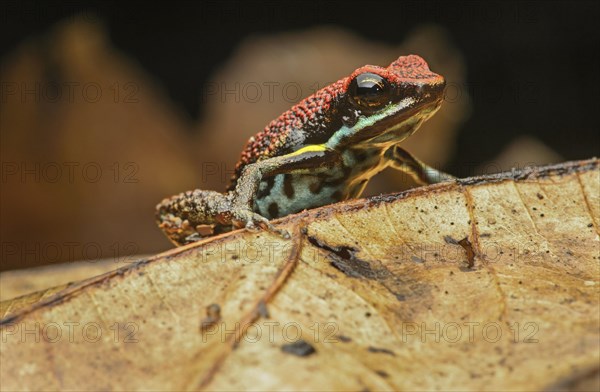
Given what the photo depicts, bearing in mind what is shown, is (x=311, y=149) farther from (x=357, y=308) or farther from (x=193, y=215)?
(x=357, y=308)

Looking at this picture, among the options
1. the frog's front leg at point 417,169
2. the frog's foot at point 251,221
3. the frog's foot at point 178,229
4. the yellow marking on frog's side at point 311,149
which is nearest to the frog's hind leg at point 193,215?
the frog's foot at point 178,229

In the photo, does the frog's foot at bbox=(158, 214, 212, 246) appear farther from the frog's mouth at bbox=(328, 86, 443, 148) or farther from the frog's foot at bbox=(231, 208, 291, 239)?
the frog's mouth at bbox=(328, 86, 443, 148)

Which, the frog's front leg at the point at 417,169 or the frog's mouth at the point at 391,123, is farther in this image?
the frog's front leg at the point at 417,169

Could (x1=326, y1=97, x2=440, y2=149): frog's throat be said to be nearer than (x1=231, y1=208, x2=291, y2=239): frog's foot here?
No

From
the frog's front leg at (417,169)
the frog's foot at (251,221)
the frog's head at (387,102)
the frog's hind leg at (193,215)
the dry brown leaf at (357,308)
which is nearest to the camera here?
the dry brown leaf at (357,308)

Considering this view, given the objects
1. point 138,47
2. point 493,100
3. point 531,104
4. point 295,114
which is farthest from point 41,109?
point 531,104

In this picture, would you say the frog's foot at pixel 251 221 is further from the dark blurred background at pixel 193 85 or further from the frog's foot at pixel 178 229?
the dark blurred background at pixel 193 85

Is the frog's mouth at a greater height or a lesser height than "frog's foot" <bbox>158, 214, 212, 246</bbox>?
greater

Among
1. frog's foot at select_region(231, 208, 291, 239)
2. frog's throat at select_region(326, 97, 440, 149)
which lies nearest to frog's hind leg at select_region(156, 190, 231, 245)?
frog's foot at select_region(231, 208, 291, 239)
